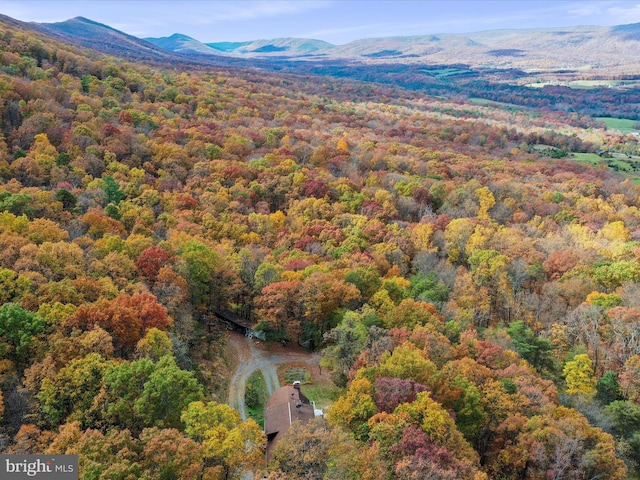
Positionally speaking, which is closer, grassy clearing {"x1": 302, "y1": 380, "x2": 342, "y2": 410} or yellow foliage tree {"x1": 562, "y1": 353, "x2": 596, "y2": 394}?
grassy clearing {"x1": 302, "y1": 380, "x2": 342, "y2": 410}

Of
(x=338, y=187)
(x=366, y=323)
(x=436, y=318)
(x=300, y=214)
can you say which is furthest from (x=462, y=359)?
(x=338, y=187)

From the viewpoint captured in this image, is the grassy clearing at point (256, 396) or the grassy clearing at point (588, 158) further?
the grassy clearing at point (588, 158)

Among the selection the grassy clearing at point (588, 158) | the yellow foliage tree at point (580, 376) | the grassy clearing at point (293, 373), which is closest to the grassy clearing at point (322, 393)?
the grassy clearing at point (293, 373)

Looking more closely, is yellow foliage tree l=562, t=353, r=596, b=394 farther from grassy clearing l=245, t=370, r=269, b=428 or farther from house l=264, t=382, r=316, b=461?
grassy clearing l=245, t=370, r=269, b=428

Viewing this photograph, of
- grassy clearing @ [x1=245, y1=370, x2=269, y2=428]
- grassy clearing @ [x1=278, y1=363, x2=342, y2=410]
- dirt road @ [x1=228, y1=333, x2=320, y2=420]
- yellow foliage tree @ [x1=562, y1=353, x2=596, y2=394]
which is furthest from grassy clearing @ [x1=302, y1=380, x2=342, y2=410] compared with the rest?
yellow foliage tree @ [x1=562, y1=353, x2=596, y2=394]

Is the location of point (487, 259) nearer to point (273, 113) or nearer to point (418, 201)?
point (418, 201)

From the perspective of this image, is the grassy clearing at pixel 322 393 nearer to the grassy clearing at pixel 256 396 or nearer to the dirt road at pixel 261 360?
the dirt road at pixel 261 360
